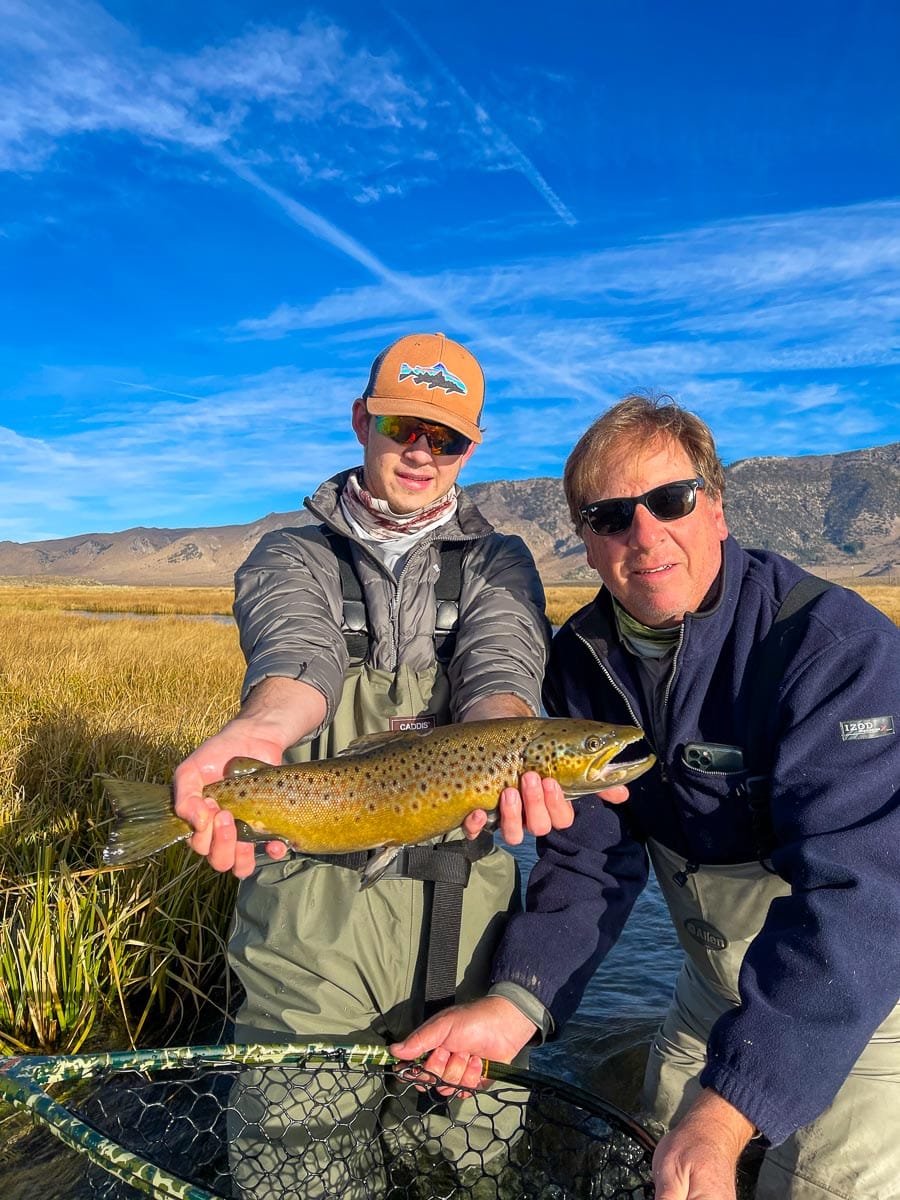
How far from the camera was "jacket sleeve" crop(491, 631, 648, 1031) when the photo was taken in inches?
137

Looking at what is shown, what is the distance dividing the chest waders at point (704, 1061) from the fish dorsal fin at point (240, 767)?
1891mm

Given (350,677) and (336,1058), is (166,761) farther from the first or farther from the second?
(336,1058)

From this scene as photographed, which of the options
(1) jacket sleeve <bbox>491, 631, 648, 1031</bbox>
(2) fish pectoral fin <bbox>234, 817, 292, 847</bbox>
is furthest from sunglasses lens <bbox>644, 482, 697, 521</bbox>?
(2) fish pectoral fin <bbox>234, 817, 292, 847</bbox>

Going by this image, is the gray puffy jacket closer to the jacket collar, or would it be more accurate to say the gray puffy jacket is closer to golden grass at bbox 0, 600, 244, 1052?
the jacket collar

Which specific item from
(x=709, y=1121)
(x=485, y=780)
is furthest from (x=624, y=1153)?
(x=485, y=780)

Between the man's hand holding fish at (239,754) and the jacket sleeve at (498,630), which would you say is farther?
the jacket sleeve at (498,630)

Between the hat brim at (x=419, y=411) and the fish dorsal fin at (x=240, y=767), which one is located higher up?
the hat brim at (x=419, y=411)

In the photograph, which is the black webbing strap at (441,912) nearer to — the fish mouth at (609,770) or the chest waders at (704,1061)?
the fish mouth at (609,770)

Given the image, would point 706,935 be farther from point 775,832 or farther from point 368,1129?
point 368,1129

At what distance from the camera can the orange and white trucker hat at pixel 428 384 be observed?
397 cm

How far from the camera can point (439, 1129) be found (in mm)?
3578

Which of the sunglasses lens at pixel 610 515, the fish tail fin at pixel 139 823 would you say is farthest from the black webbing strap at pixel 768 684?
the fish tail fin at pixel 139 823

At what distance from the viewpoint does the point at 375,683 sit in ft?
12.6

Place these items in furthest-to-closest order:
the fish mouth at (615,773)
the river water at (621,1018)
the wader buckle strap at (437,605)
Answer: the river water at (621,1018) → the wader buckle strap at (437,605) → the fish mouth at (615,773)
